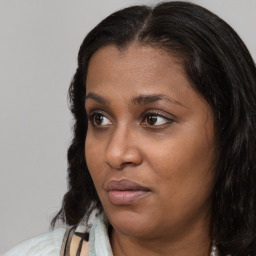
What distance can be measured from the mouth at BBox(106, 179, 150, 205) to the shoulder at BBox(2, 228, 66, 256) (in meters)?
0.40

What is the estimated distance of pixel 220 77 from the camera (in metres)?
2.73

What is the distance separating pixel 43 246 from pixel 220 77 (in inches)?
32.6

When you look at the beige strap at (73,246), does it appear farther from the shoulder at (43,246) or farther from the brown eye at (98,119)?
the brown eye at (98,119)

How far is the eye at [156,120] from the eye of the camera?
2627 mm

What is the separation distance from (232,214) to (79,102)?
655mm

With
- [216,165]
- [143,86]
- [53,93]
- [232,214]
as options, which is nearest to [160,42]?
[143,86]

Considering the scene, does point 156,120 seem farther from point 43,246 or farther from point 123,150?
point 43,246

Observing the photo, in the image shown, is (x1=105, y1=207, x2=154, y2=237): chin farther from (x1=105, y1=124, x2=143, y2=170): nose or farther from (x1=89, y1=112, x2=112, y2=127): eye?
(x1=89, y1=112, x2=112, y2=127): eye

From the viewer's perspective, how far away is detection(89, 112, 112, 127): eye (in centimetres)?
273

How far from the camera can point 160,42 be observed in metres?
2.66

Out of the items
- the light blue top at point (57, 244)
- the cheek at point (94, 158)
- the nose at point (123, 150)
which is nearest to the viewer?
the nose at point (123, 150)

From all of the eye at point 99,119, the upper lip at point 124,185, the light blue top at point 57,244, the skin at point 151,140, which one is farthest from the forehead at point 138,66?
the light blue top at point 57,244

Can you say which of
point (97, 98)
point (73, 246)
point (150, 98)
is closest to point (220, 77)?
point (150, 98)

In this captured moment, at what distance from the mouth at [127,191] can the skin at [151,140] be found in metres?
0.01
